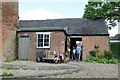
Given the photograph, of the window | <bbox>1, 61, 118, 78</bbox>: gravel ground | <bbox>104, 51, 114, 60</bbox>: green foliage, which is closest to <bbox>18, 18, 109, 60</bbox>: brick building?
the window

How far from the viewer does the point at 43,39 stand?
992 inches

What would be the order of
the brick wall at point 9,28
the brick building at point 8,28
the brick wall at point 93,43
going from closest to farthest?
the brick building at point 8,28
the brick wall at point 9,28
the brick wall at point 93,43

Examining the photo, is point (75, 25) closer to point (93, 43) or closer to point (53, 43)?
point (93, 43)

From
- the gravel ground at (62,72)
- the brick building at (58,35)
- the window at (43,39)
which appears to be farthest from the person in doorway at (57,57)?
the gravel ground at (62,72)

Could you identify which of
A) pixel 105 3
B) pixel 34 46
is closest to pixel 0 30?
pixel 34 46

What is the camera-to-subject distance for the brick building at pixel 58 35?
24.9 meters

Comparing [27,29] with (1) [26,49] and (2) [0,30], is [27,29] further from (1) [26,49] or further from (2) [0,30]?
(2) [0,30]

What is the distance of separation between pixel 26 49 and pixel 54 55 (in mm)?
3522

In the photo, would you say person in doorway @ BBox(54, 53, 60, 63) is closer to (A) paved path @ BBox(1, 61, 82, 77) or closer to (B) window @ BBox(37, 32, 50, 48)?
(B) window @ BBox(37, 32, 50, 48)

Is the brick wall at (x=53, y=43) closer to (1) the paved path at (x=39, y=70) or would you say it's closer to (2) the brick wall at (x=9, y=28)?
(2) the brick wall at (x=9, y=28)

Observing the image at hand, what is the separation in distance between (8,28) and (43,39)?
347cm

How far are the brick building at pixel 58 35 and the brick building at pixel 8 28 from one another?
1.06m

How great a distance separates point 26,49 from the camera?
1005 inches

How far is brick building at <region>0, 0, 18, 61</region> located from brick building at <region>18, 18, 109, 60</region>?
1063mm
